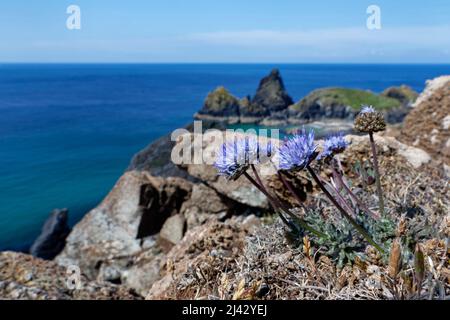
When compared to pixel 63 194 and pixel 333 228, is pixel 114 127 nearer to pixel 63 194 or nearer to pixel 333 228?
pixel 63 194

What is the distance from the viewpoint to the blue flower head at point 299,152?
7.62 feet

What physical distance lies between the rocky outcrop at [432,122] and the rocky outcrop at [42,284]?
5.15 metres

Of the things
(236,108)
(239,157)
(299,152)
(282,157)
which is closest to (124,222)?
(239,157)

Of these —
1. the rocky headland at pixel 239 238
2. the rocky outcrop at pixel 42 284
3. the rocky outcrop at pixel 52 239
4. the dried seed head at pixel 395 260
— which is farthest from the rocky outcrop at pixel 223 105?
the dried seed head at pixel 395 260

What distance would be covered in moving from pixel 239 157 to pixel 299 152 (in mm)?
354

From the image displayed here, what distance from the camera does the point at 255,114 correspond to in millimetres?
75062

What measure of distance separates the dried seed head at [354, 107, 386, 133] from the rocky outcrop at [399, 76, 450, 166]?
4.20 meters

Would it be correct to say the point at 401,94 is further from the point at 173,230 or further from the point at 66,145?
the point at 173,230

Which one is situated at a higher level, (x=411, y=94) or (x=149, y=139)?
(x=411, y=94)

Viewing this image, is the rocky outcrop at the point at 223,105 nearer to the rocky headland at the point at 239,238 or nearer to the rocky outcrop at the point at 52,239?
the rocky outcrop at the point at 52,239

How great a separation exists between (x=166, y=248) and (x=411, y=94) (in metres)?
78.3

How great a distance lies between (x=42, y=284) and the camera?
518cm
